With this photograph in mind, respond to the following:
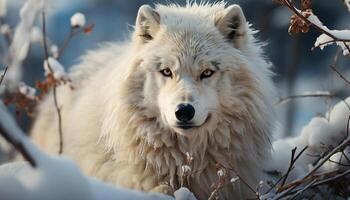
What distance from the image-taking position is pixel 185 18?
4543 mm

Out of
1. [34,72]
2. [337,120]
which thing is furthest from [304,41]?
[337,120]

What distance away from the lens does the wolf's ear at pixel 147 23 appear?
4551mm

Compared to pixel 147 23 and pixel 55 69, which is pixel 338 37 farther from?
pixel 55 69

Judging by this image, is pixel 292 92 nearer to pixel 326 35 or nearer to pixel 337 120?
pixel 337 120

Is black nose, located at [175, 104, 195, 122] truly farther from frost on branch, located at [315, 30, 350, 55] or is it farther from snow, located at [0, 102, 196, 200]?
snow, located at [0, 102, 196, 200]

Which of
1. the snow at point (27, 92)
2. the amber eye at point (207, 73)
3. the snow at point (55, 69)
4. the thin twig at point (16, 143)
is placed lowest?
the snow at point (27, 92)

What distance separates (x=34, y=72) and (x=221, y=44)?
13883 mm

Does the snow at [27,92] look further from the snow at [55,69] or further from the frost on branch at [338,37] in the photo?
the frost on branch at [338,37]

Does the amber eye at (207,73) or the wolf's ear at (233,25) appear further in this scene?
the wolf's ear at (233,25)

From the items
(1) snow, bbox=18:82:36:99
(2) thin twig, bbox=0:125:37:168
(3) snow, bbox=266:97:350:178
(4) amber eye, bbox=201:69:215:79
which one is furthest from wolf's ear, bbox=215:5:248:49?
(2) thin twig, bbox=0:125:37:168

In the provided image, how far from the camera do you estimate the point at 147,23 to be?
463cm

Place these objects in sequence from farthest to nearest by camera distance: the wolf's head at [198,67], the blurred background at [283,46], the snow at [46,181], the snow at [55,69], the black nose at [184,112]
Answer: the blurred background at [283,46], the snow at [55,69], the wolf's head at [198,67], the black nose at [184,112], the snow at [46,181]

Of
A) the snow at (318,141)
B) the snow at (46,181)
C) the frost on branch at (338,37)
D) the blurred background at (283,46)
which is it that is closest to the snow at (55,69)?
the snow at (318,141)

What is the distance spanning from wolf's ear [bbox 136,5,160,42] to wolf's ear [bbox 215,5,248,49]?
18.7 inches
